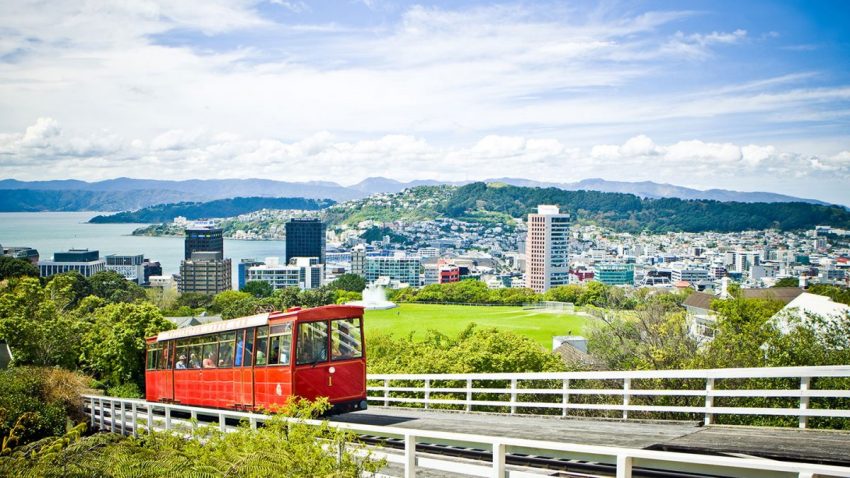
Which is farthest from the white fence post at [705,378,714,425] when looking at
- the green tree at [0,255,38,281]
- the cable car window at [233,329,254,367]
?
the green tree at [0,255,38,281]

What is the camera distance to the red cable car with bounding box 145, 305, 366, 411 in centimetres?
1505

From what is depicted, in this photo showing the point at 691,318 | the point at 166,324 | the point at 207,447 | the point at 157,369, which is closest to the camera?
the point at 207,447

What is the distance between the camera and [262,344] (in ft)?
52.0

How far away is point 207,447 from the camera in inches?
364

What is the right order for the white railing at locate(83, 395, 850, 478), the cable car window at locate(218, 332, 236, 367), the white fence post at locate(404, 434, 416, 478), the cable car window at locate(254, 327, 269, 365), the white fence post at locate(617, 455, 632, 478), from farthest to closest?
the cable car window at locate(218, 332, 236, 367)
the cable car window at locate(254, 327, 269, 365)
the white fence post at locate(404, 434, 416, 478)
the white fence post at locate(617, 455, 632, 478)
the white railing at locate(83, 395, 850, 478)

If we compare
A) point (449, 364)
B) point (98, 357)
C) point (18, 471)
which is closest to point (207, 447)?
point (18, 471)

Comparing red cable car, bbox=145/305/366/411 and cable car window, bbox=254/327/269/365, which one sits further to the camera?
cable car window, bbox=254/327/269/365

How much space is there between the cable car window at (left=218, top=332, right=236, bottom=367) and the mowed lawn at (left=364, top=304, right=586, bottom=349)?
201ft

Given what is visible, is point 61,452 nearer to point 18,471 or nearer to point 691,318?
point 18,471

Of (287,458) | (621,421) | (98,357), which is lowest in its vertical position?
(98,357)

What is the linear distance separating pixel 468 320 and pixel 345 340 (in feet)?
289

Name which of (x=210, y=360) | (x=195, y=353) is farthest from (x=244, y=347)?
(x=195, y=353)

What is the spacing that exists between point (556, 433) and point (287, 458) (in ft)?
15.2

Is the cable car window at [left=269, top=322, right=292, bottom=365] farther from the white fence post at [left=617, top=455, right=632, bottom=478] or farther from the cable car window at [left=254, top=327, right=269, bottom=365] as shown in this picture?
the white fence post at [left=617, top=455, right=632, bottom=478]
